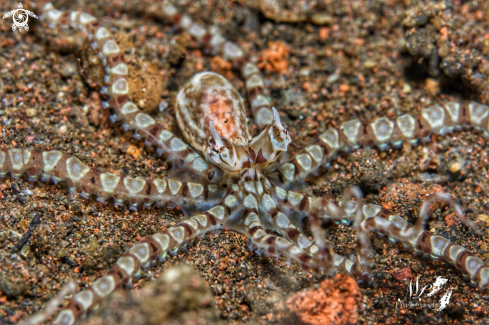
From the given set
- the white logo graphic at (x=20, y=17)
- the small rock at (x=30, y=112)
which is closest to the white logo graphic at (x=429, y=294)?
the small rock at (x=30, y=112)

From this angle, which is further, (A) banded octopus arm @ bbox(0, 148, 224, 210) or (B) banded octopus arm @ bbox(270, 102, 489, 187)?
(B) banded octopus arm @ bbox(270, 102, 489, 187)

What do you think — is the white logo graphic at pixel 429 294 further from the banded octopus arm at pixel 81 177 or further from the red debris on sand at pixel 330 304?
the banded octopus arm at pixel 81 177

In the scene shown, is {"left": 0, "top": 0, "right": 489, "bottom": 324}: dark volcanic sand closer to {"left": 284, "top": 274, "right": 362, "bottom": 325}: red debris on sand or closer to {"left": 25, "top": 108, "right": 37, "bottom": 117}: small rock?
{"left": 25, "top": 108, "right": 37, "bottom": 117}: small rock

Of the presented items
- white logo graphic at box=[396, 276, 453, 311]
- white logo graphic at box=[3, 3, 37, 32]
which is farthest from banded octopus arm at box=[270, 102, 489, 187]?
white logo graphic at box=[3, 3, 37, 32]

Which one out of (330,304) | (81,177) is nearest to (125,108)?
(81,177)

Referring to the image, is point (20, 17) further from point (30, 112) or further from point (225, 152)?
point (225, 152)

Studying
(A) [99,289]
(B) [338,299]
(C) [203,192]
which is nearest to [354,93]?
(C) [203,192]
